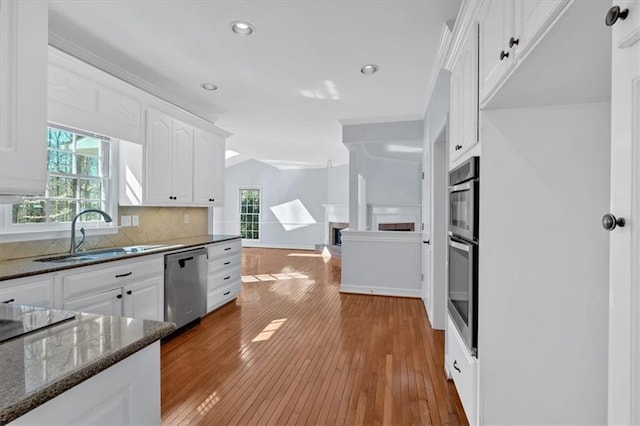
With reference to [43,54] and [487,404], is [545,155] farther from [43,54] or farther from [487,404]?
[43,54]

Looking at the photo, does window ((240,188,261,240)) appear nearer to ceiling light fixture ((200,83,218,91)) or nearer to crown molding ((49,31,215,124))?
crown molding ((49,31,215,124))

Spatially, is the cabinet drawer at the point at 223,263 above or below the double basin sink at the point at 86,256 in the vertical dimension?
below

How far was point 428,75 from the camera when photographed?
10.2 ft

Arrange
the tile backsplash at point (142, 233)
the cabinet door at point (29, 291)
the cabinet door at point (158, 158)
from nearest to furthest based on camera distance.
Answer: the cabinet door at point (29, 291)
the tile backsplash at point (142, 233)
the cabinet door at point (158, 158)

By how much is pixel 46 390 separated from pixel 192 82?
328 centimetres

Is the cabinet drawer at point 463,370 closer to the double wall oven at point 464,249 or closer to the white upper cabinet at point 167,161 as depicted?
the double wall oven at point 464,249

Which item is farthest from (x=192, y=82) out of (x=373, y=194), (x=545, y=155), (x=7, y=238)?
(x=373, y=194)

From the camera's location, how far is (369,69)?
2.98m

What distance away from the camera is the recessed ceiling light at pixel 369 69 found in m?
2.92

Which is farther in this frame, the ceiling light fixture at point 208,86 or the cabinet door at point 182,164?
the cabinet door at point 182,164

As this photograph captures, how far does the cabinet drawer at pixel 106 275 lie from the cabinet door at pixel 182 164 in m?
0.99

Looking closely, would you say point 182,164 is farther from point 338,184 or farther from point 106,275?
point 338,184

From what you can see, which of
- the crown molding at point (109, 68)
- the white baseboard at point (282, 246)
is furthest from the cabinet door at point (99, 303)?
the white baseboard at point (282, 246)

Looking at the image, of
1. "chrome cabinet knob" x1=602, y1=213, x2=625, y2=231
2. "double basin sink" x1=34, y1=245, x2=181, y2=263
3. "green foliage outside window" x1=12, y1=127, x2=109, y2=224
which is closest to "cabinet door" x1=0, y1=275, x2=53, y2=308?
"double basin sink" x1=34, y1=245, x2=181, y2=263
